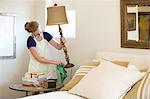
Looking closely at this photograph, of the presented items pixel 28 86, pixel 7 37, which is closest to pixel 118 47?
pixel 28 86

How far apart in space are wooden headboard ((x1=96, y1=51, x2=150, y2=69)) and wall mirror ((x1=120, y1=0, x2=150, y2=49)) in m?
0.14

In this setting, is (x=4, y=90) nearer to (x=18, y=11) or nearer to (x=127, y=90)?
(x=18, y=11)

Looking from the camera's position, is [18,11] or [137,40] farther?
[18,11]

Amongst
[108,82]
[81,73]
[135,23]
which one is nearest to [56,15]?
[81,73]

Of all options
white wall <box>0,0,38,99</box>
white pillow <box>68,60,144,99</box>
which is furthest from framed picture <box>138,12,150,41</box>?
white wall <box>0,0,38,99</box>

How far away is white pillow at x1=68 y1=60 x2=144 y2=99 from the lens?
123 inches

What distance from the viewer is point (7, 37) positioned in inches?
184

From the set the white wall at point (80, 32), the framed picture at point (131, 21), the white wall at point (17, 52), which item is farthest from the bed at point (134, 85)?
the white wall at point (17, 52)

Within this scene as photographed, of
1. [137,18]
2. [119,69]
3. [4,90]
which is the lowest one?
[4,90]

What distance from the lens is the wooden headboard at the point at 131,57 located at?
3.64 metres

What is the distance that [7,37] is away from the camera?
4.67m

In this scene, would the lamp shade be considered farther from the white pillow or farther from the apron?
the white pillow

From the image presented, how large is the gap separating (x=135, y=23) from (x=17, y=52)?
193 centimetres

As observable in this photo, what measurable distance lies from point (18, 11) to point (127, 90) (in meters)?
2.36
